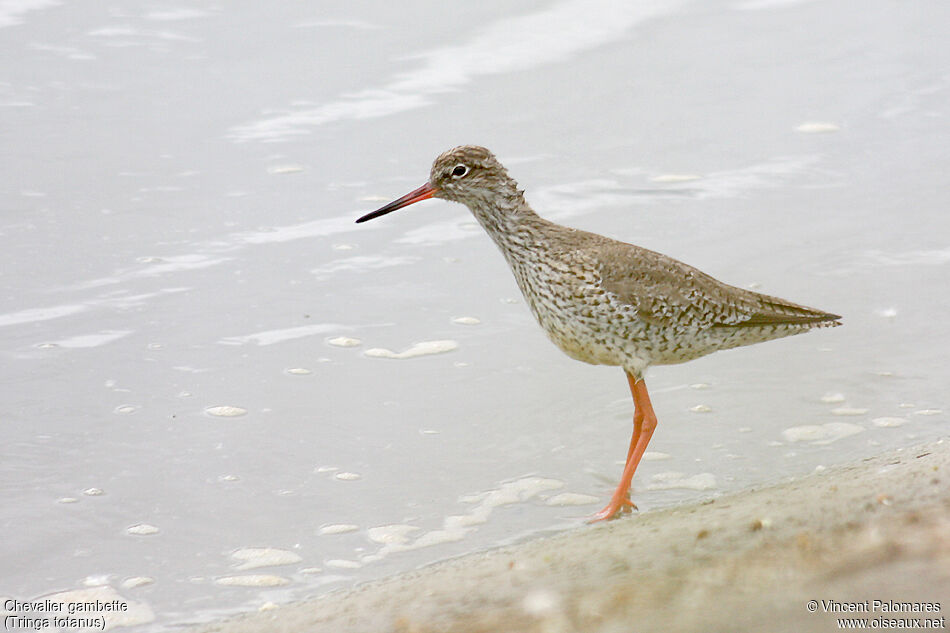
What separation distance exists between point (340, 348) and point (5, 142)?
360 cm

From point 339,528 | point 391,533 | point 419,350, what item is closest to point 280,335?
point 419,350

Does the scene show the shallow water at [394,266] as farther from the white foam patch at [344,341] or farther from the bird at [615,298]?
the bird at [615,298]

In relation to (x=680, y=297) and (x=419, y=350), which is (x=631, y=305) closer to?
A: (x=680, y=297)

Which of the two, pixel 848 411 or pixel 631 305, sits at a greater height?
pixel 631 305

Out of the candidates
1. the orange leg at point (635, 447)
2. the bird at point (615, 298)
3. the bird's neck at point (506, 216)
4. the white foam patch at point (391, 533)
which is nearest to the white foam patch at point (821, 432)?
the bird at point (615, 298)

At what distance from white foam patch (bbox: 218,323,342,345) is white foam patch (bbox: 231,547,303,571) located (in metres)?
1.98

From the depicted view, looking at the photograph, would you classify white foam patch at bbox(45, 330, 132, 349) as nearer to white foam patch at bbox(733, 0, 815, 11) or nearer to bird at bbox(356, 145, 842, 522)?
bird at bbox(356, 145, 842, 522)

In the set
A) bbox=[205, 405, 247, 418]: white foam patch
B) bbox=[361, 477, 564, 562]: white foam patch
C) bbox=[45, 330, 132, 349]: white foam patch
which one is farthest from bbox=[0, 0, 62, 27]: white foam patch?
bbox=[361, 477, 564, 562]: white foam patch

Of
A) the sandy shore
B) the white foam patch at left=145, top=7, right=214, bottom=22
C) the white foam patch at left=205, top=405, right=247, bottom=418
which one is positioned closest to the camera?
the sandy shore

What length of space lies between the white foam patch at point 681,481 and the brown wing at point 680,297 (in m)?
0.64

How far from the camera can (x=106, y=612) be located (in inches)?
159

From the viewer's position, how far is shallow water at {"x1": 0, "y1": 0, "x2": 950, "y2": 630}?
4.81m

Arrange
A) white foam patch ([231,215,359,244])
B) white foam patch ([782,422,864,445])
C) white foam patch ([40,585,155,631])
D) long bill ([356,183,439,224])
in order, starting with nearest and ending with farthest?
white foam patch ([40,585,155,631]), white foam patch ([782,422,864,445]), long bill ([356,183,439,224]), white foam patch ([231,215,359,244])

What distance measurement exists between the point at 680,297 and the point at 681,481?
785mm
